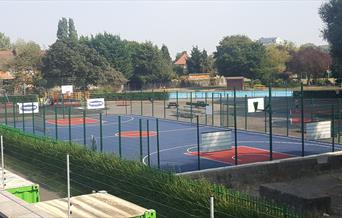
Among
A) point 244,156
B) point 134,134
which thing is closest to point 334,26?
point 134,134

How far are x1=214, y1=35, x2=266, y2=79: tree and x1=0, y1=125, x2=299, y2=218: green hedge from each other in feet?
270

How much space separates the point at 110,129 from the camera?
129 ft

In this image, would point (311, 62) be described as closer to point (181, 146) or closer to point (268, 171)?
point (181, 146)

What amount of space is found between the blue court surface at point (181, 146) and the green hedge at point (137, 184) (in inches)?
88.4

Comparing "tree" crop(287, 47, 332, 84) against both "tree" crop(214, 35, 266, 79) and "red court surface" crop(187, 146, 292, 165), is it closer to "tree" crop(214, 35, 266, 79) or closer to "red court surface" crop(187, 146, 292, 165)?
"tree" crop(214, 35, 266, 79)

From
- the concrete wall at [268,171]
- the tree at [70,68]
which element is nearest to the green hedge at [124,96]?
the tree at [70,68]

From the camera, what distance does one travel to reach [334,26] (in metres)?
48.8

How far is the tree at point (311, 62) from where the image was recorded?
9550 centimetres

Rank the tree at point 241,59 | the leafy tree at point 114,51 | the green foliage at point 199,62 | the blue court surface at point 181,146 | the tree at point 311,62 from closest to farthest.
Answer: the blue court surface at point 181,146 → the leafy tree at point 114,51 → the tree at point 311,62 → the tree at point 241,59 → the green foliage at point 199,62

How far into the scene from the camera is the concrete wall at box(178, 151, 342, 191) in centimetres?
1829

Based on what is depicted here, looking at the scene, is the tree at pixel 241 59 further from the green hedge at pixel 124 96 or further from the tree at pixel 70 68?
the green hedge at pixel 124 96

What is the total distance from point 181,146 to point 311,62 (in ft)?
235

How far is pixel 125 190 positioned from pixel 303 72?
9128cm

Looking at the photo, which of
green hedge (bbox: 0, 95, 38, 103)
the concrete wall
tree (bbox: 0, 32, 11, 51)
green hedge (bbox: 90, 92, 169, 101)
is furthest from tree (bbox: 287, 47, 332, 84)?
tree (bbox: 0, 32, 11, 51)
